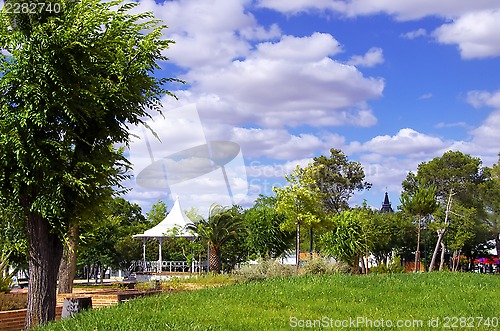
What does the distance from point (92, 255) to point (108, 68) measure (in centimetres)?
3949

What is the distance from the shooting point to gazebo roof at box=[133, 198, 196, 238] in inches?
1473

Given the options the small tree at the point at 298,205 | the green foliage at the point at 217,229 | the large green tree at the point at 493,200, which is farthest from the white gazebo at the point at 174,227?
the large green tree at the point at 493,200

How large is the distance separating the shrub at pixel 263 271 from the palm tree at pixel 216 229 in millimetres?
12935

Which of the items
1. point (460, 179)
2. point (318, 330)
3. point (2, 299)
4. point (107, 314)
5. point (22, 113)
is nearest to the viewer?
point (318, 330)

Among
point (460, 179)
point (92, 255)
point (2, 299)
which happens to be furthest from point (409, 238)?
point (2, 299)

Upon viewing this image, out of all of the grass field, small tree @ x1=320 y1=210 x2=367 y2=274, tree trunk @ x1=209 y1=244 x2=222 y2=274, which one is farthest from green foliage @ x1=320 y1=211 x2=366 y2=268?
the grass field

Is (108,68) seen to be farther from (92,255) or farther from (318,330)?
(92,255)

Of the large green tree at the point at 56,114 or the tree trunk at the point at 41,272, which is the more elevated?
the large green tree at the point at 56,114

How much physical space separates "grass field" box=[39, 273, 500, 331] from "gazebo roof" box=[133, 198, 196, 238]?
81.1ft

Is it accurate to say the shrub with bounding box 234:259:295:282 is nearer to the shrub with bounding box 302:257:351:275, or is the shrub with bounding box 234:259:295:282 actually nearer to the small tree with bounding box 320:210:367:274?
the shrub with bounding box 302:257:351:275

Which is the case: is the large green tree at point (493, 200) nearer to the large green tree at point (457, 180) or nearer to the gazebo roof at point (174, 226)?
the large green tree at point (457, 180)

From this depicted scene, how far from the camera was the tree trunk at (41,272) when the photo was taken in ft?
38.2

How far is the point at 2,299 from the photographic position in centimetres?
1566

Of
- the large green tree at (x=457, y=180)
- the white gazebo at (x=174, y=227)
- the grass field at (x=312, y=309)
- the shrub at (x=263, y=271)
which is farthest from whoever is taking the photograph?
the large green tree at (x=457, y=180)
